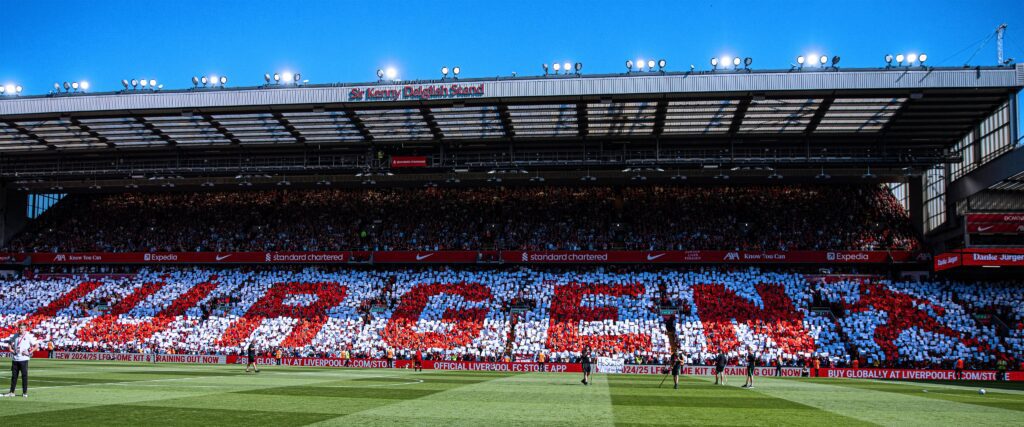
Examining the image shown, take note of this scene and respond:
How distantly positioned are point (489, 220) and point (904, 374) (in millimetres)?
30765

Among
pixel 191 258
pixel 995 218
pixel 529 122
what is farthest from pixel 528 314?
pixel 995 218

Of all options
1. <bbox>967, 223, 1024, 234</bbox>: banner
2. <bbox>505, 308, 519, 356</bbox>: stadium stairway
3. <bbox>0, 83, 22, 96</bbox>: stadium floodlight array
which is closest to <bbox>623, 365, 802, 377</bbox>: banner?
<bbox>505, 308, 519, 356</bbox>: stadium stairway

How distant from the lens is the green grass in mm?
15781

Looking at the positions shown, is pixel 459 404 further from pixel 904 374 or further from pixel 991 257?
pixel 991 257

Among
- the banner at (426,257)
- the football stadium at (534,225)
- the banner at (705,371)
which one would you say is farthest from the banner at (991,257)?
the banner at (426,257)

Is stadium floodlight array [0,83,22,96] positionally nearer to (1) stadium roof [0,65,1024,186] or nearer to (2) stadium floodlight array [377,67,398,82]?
(1) stadium roof [0,65,1024,186]

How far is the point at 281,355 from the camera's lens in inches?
1817

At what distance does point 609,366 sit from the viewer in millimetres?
39812

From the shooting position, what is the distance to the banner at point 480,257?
178 ft

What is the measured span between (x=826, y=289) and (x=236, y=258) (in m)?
42.0

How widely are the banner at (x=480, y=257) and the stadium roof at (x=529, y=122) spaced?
645cm

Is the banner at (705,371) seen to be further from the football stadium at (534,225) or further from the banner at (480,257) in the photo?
the banner at (480,257)

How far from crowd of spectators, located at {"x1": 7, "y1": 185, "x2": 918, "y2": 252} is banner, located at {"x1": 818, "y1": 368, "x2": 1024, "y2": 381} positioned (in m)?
15.6

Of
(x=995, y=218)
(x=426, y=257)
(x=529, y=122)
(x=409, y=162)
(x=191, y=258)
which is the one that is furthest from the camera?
(x=191, y=258)
